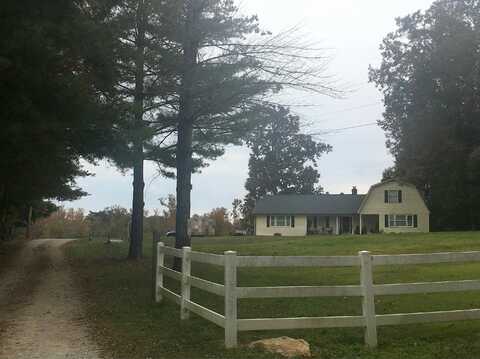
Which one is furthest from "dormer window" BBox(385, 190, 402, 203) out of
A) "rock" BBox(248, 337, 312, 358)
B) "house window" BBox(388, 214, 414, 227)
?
"rock" BBox(248, 337, 312, 358)

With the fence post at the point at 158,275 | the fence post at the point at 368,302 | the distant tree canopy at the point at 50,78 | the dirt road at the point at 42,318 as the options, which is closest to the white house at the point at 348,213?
the dirt road at the point at 42,318

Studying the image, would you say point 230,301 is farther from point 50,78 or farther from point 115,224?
point 115,224

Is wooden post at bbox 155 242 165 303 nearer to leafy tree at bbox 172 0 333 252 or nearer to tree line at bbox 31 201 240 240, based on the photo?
leafy tree at bbox 172 0 333 252

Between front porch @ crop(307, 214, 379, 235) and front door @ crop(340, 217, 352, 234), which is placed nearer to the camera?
front porch @ crop(307, 214, 379, 235)

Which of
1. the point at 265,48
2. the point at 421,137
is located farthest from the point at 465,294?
the point at 421,137

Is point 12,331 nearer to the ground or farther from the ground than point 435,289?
nearer to the ground

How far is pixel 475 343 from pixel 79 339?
221 inches

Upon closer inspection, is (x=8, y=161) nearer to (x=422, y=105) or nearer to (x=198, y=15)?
(x=198, y=15)

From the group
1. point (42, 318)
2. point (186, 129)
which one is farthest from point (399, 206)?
point (42, 318)

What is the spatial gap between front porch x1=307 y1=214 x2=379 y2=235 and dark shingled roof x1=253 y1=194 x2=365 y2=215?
2.86ft

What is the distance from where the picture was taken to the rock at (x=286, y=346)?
722cm

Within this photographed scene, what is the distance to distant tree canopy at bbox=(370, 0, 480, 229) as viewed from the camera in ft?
147

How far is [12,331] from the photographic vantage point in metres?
9.59

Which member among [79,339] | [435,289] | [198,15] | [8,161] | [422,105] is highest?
[422,105]
